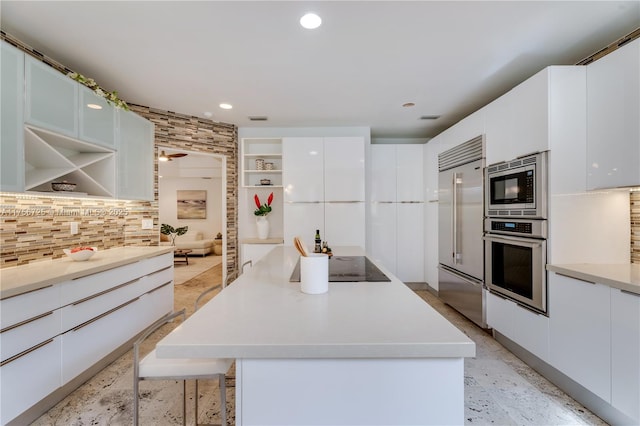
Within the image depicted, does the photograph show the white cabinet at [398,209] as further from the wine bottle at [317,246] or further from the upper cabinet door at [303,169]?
the wine bottle at [317,246]

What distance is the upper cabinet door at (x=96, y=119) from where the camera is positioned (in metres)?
2.33

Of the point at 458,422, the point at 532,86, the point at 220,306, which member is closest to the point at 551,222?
the point at 532,86

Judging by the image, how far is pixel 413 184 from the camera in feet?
14.2

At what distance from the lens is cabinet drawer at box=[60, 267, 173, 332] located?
6.24ft

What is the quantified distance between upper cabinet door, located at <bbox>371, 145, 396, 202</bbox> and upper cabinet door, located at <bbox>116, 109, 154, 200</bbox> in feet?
10.1

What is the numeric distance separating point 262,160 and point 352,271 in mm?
3042

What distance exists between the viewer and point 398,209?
4.37 meters

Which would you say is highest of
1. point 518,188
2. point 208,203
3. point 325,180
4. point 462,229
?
point 325,180

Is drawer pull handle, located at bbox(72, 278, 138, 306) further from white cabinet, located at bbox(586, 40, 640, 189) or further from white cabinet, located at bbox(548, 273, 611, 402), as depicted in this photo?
white cabinet, located at bbox(586, 40, 640, 189)

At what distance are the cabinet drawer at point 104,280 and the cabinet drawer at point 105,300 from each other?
0.11 feet

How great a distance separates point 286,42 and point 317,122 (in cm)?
198

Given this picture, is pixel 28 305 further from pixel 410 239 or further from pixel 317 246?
pixel 410 239

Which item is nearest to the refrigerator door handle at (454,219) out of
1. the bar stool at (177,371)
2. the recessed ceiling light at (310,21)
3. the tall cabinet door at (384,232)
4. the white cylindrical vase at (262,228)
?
the tall cabinet door at (384,232)

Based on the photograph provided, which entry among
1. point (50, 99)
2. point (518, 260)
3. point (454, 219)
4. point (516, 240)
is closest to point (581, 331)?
point (518, 260)
